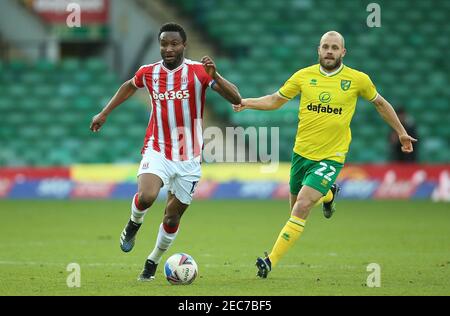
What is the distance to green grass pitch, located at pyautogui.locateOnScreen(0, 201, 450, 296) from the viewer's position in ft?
29.1

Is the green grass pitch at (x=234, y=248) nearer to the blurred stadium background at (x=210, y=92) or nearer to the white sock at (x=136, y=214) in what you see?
the white sock at (x=136, y=214)

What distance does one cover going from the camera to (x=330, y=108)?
9945mm

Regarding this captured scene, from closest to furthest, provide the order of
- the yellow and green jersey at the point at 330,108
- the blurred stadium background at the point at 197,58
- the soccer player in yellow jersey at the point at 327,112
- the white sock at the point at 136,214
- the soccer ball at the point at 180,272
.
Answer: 1. the soccer ball at the point at 180,272
2. the white sock at the point at 136,214
3. the soccer player in yellow jersey at the point at 327,112
4. the yellow and green jersey at the point at 330,108
5. the blurred stadium background at the point at 197,58

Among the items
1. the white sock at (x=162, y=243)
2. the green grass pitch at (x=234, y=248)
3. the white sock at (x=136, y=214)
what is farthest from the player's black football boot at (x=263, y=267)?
the white sock at (x=136, y=214)

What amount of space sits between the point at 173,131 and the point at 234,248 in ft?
12.3

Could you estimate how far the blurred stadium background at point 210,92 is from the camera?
885 inches

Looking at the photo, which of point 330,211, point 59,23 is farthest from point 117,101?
point 59,23

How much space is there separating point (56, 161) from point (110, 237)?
32.8 ft

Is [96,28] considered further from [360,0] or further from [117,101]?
[117,101]

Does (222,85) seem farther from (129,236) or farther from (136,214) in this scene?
(129,236)

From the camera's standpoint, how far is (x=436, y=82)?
27578 mm

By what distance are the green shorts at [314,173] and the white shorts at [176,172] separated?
122 centimetres

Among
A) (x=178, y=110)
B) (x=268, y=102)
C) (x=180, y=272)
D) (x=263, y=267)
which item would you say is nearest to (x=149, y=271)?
(x=180, y=272)

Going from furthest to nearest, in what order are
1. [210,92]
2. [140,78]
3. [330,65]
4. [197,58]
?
[197,58] < [210,92] < [330,65] < [140,78]
